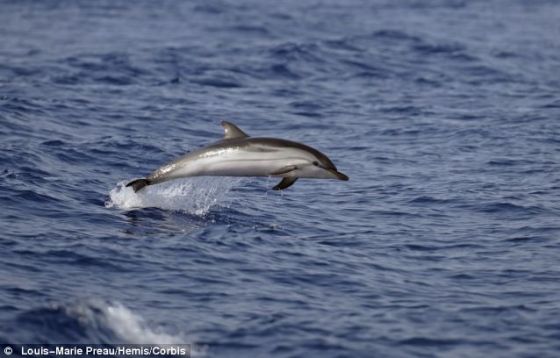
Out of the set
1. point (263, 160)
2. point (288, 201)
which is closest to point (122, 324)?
point (263, 160)

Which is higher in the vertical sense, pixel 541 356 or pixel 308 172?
pixel 308 172

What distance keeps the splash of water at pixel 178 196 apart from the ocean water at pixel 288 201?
6 centimetres

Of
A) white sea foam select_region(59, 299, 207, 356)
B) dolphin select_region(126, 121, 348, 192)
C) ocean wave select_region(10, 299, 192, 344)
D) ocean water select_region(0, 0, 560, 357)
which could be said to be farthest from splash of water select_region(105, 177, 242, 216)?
ocean wave select_region(10, 299, 192, 344)

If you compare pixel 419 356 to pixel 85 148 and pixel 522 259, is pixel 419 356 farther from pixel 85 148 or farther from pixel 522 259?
pixel 85 148

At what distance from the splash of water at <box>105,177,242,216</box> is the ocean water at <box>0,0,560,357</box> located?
0.18 ft

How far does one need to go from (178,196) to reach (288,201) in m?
2.36

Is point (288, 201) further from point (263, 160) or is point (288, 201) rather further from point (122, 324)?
point (122, 324)

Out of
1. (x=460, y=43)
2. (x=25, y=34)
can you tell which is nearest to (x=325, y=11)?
(x=460, y=43)

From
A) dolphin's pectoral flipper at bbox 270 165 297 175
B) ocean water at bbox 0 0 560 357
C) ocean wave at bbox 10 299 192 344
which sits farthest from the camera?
dolphin's pectoral flipper at bbox 270 165 297 175

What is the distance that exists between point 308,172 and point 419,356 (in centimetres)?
438

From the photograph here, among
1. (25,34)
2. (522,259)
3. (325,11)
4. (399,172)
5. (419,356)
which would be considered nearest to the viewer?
(419,356)

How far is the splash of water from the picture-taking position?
1911 centimetres

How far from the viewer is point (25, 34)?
1633 inches

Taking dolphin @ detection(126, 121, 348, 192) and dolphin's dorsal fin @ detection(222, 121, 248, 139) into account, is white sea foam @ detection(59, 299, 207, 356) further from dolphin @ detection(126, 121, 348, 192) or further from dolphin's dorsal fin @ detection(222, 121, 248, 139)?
dolphin's dorsal fin @ detection(222, 121, 248, 139)
